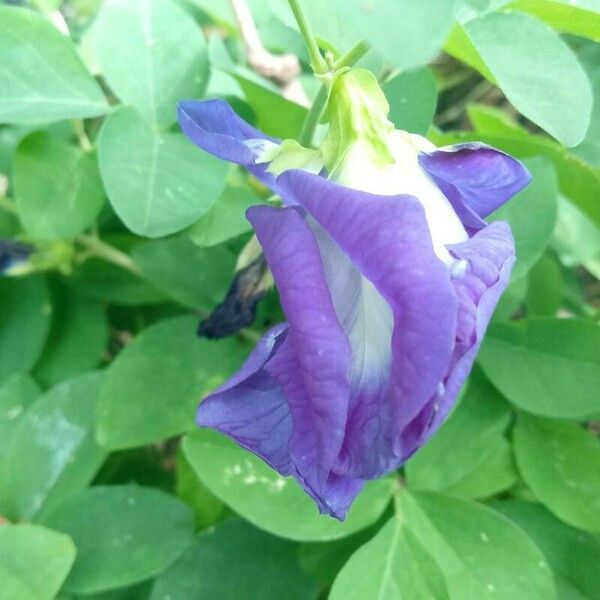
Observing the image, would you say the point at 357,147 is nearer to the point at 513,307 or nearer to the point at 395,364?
the point at 395,364

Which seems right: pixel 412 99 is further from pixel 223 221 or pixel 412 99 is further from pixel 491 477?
pixel 491 477

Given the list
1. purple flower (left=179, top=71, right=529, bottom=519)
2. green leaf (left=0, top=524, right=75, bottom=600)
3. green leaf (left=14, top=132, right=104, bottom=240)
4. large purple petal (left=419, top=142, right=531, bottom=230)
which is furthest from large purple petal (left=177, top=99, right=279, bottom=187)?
green leaf (left=0, top=524, right=75, bottom=600)

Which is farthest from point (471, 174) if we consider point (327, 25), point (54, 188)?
point (54, 188)

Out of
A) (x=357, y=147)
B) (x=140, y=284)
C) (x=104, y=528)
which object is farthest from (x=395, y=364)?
(x=140, y=284)

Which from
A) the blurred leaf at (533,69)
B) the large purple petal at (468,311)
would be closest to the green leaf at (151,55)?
the blurred leaf at (533,69)

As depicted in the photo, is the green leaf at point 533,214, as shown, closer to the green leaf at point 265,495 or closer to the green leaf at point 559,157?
the green leaf at point 559,157
